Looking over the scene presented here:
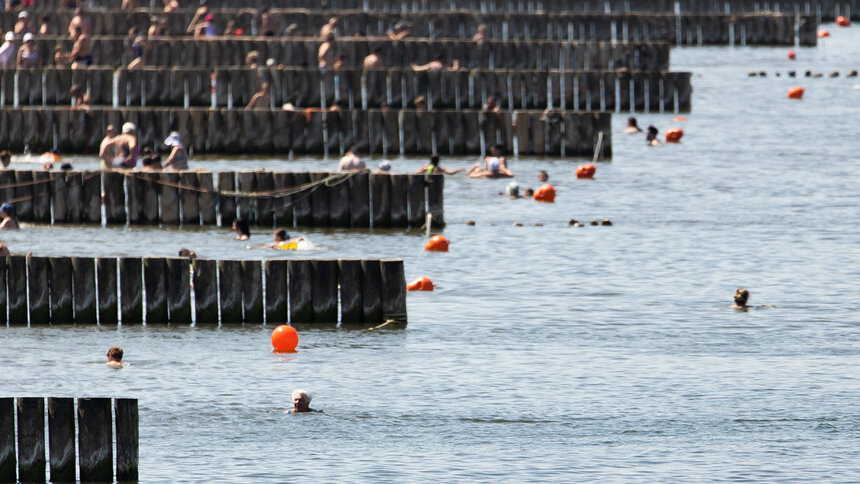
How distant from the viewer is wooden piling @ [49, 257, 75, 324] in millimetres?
32906

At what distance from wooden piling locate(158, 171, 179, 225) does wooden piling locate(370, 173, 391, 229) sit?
515cm

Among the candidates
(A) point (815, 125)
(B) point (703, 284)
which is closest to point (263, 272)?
(B) point (703, 284)

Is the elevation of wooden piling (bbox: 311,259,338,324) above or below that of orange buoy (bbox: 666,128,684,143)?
below

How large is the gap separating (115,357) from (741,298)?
1316 centimetres

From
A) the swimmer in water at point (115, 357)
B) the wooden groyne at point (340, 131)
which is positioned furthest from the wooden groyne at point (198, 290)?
the wooden groyne at point (340, 131)

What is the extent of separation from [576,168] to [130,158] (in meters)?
14.7

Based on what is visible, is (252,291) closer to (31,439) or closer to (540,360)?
(540,360)

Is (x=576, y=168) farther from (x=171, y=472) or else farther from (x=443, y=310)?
(x=171, y=472)

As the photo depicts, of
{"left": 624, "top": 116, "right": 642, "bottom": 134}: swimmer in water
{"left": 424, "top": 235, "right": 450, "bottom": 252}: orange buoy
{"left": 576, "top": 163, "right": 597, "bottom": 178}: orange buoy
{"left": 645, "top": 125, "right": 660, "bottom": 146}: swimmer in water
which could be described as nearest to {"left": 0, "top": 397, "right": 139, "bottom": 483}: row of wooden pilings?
{"left": 424, "top": 235, "right": 450, "bottom": 252}: orange buoy

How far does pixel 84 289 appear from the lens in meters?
33.2

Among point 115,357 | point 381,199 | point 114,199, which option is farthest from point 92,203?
point 115,357

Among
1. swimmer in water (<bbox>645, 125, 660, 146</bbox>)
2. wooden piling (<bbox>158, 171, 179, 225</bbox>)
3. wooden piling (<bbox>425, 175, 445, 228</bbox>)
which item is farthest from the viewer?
swimmer in water (<bbox>645, 125, 660, 146</bbox>)

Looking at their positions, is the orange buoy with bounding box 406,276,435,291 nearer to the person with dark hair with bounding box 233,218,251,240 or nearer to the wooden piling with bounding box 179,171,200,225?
the person with dark hair with bounding box 233,218,251,240

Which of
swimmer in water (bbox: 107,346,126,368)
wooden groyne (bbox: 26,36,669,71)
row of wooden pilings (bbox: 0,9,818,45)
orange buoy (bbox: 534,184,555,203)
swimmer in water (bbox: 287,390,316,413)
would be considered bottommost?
swimmer in water (bbox: 287,390,316,413)
